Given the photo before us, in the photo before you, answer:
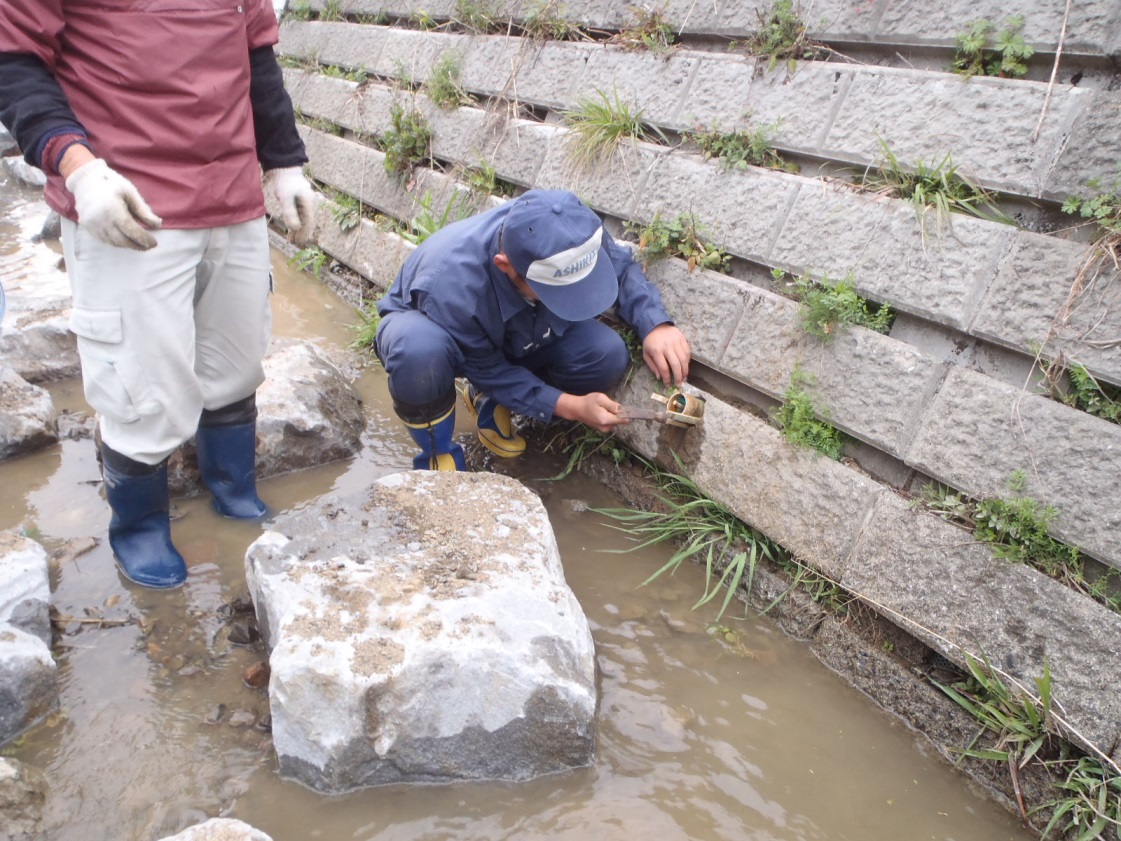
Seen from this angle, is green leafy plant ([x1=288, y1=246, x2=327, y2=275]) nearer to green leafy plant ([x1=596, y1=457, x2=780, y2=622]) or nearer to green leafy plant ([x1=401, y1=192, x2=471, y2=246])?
green leafy plant ([x1=401, y1=192, x2=471, y2=246])

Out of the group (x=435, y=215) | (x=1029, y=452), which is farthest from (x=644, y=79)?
(x=1029, y=452)

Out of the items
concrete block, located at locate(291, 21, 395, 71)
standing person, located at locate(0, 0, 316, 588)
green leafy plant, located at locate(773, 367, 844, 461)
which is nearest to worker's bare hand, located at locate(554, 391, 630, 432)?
green leafy plant, located at locate(773, 367, 844, 461)

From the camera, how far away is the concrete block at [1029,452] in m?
2.09

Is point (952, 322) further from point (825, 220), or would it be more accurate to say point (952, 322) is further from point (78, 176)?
point (78, 176)

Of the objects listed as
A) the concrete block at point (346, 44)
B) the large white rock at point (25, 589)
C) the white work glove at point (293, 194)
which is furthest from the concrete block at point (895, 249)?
the concrete block at point (346, 44)

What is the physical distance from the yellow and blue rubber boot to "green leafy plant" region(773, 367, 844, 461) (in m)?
1.24

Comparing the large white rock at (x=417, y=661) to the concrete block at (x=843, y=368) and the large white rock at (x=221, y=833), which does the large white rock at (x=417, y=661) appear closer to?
the large white rock at (x=221, y=833)

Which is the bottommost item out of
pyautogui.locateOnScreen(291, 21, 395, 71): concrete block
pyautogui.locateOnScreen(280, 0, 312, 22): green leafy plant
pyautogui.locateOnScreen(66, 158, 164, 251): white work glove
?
pyautogui.locateOnScreen(66, 158, 164, 251): white work glove

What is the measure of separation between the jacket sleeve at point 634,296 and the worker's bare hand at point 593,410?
0.34 m

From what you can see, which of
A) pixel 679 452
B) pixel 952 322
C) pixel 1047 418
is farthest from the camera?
pixel 679 452

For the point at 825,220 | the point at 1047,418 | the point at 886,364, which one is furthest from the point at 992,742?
the point at 825,220

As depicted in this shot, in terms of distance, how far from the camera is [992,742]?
2.24 m

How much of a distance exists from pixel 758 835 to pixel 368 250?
4.24 metres

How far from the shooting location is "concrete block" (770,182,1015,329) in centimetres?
239
